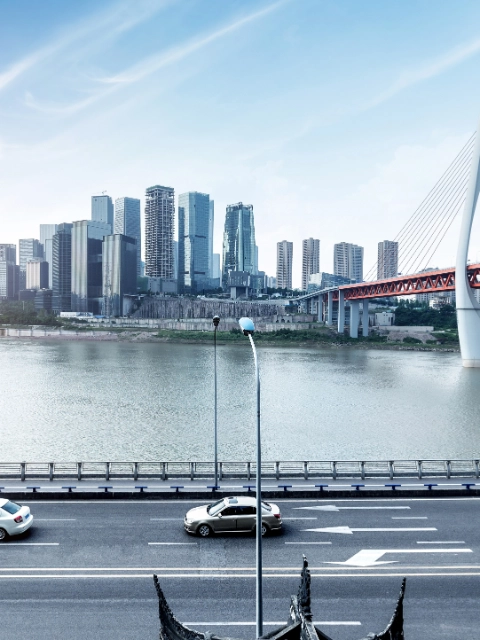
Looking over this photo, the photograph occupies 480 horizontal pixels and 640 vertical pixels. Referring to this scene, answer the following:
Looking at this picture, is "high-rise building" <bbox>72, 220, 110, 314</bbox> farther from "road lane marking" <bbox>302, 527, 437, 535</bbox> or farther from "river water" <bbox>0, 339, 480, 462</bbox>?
"road lane marking" <bbox>302, 527, 437, 535</bbox>

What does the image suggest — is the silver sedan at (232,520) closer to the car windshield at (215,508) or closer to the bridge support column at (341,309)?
the car windshield at (215,508)

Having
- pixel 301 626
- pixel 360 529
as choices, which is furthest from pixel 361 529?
pixel 301 626

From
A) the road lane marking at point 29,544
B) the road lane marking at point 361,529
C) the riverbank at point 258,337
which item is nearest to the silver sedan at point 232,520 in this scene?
the road lane marking at point 361,529

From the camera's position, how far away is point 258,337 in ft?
340

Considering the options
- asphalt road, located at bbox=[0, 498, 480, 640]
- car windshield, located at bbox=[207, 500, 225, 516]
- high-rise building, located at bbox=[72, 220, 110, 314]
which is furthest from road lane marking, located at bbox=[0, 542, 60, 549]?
high-rise building, located at bbox=[72, 220, 110, 314]

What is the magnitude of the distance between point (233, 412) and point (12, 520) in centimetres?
2309

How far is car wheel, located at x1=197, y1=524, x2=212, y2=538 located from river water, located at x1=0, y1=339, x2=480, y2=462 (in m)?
11.4

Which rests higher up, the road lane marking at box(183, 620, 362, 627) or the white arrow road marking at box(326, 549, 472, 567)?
the road lane marking at box(183, 620, 362, 627)

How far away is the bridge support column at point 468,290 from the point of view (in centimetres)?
5362

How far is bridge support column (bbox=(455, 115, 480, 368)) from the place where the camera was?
5362cm

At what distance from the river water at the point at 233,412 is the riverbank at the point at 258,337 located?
114 feet

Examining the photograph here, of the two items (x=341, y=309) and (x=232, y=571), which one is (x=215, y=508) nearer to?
(x=232, y=571)

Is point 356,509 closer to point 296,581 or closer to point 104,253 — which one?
point 296,581

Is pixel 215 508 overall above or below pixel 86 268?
below
